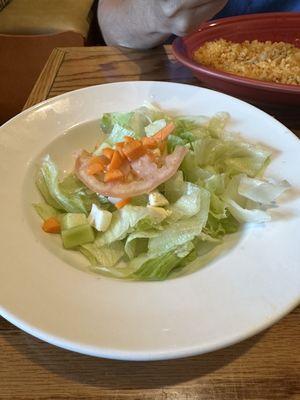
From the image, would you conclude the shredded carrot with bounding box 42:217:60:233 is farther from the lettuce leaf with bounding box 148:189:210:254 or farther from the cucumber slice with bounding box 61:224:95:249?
the lettuce leaf with bounding box 148:189:210:254

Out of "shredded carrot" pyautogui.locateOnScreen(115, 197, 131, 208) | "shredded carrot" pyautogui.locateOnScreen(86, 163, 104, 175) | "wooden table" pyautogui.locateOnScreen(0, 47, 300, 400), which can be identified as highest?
"shredded carrot" pyautogui.locateOnScreen(86, 163, 104, 175)

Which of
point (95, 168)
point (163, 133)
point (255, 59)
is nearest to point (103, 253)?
point (95, 168)

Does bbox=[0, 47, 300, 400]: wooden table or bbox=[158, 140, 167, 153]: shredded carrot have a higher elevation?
bbox=[158, 140, 167, 153]: shredded carrot

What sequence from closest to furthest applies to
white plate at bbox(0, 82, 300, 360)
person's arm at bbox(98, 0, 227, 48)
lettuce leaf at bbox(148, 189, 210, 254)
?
white plate at bbox(0, 82, 300, 360)
lettuce leaf at bbox(148, 189, 210, 254)
person's arm at bbox(98, 0, 227, 48)

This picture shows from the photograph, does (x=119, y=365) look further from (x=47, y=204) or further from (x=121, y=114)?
(x=121, y=114)

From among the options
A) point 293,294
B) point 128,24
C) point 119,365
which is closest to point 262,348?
point 293,294

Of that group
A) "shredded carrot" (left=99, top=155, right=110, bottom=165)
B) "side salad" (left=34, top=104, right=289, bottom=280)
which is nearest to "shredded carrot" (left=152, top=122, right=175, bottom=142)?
"side salad" (left=34, top=104, right=289, bottom=280)

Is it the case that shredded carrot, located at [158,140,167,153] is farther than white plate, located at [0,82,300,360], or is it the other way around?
shredded carrot, located at [158,140,167,153]
